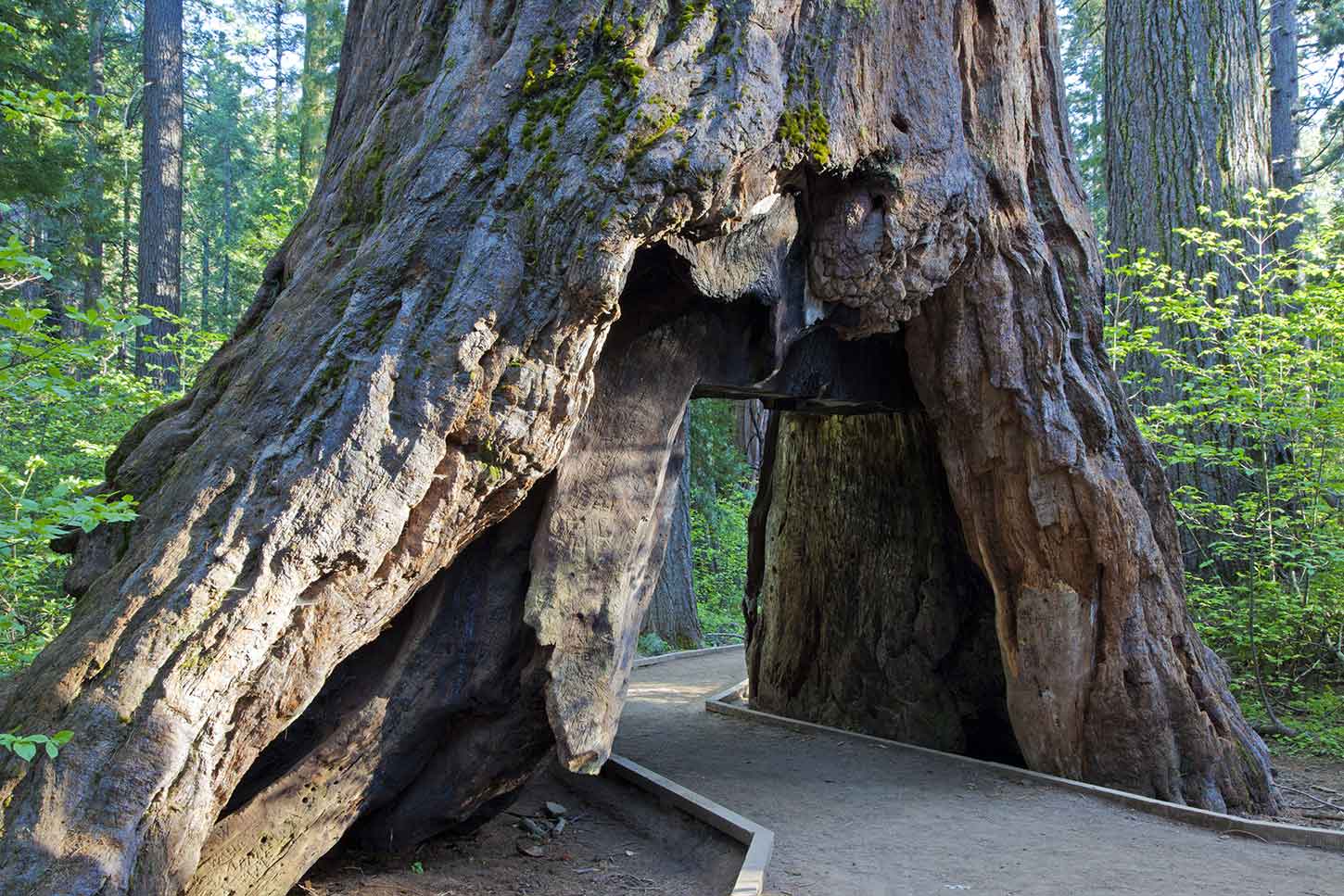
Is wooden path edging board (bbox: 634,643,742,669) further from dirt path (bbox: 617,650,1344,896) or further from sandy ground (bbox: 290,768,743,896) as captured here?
sandy ground (bbox: 290,768,743,896)

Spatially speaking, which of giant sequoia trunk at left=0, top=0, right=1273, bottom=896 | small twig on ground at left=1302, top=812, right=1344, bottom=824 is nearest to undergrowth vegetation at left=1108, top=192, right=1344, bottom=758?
small twig on ground at left=1302, top=812, right=1344, bottom=824

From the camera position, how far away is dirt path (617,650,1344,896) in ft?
16.4

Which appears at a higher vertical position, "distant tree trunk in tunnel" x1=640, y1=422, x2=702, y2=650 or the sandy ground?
"distant tree trunk in tunnel" x1=640, y1=422, x2=702, y2=650

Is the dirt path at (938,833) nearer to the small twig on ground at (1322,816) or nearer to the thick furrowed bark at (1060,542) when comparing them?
the thick furrowed bark at (1060,542)

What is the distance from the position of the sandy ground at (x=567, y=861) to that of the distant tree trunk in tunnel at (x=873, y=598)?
108 inches

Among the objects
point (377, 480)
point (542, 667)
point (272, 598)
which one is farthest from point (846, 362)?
point (272, 598)

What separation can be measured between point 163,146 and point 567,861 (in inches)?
572

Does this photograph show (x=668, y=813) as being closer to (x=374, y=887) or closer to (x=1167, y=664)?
(x=374, y=887)

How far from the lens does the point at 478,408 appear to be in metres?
4.06

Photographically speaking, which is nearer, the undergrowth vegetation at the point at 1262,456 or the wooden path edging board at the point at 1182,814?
the wooden path edging board at the point at 1182,814

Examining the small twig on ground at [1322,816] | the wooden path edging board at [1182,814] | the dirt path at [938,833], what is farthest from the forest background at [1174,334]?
the dirt path at [938,833]

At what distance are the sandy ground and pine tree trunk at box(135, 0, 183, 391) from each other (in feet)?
38.6

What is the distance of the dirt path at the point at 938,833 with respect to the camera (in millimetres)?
5012

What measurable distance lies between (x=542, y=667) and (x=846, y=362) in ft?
11.5
